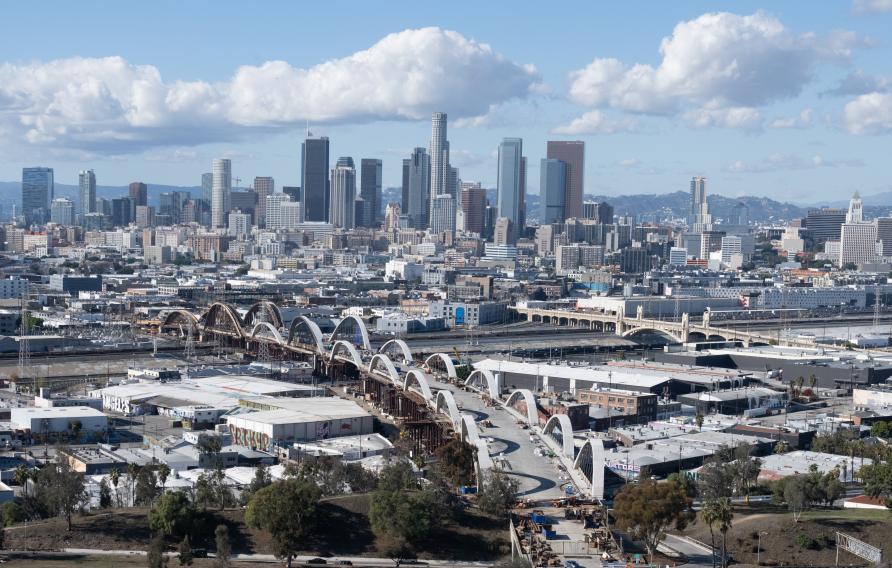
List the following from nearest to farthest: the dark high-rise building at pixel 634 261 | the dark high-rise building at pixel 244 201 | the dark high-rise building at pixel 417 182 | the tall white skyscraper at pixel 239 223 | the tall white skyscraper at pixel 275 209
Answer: the dark high-rise building at pixel 634 261, the tall white skyscraper at pixel 239 223, the tall white skyscraper at pixel 275 209, the dark high-rise building at pixel 244 201, the dark high-rise building at pixel 417 182

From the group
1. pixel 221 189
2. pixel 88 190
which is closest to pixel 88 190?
pixel 88 190

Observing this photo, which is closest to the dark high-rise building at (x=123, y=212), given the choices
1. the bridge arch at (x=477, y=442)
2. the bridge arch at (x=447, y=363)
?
the bridge arch at (x=447, y=363)

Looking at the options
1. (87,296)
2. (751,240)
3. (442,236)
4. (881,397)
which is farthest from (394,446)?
(442,236)

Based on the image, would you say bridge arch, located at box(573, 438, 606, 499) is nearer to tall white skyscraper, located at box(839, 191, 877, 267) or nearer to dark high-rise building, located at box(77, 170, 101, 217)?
tall white skyscraper, located at box(839, 191, 877, 267)

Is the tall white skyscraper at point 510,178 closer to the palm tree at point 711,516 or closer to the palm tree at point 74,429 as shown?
the palm tree at point 74,429

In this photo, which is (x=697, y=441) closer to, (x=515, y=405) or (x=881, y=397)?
(x=515, y=405)

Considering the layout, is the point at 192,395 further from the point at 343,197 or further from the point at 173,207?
the point at 173,207
